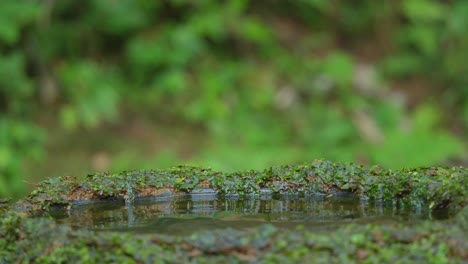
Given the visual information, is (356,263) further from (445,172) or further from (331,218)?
(445,172)

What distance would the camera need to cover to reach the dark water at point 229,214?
1.63m

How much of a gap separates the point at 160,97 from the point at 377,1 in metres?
2.55

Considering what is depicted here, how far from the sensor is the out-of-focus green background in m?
5.57

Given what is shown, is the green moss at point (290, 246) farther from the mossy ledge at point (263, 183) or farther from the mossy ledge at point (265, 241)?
the mossy ledge at point (263, 183)

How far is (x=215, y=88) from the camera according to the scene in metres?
6.10

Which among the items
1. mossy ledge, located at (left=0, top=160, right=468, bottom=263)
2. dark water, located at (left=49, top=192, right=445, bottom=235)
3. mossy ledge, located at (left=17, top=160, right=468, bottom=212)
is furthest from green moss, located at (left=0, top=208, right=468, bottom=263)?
mossy ledge, located at (left=17, top=160, right=468, bottom=212)

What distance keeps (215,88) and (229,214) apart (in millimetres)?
4386

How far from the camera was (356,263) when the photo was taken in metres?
1.42

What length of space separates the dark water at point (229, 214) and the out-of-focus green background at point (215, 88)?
10.8ft

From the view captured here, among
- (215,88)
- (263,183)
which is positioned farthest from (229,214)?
(215,88)

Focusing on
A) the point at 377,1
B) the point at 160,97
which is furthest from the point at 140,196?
the point at 377,1

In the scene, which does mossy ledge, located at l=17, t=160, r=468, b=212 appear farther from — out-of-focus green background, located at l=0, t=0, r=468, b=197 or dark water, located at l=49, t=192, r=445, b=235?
out-of-focus green background, located at l=0, t=0, r=468, b=197

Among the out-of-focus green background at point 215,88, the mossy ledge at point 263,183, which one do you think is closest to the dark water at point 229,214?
the mossy ledge at point 263,183

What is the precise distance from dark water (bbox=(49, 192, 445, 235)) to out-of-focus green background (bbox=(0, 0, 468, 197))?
3284mm
